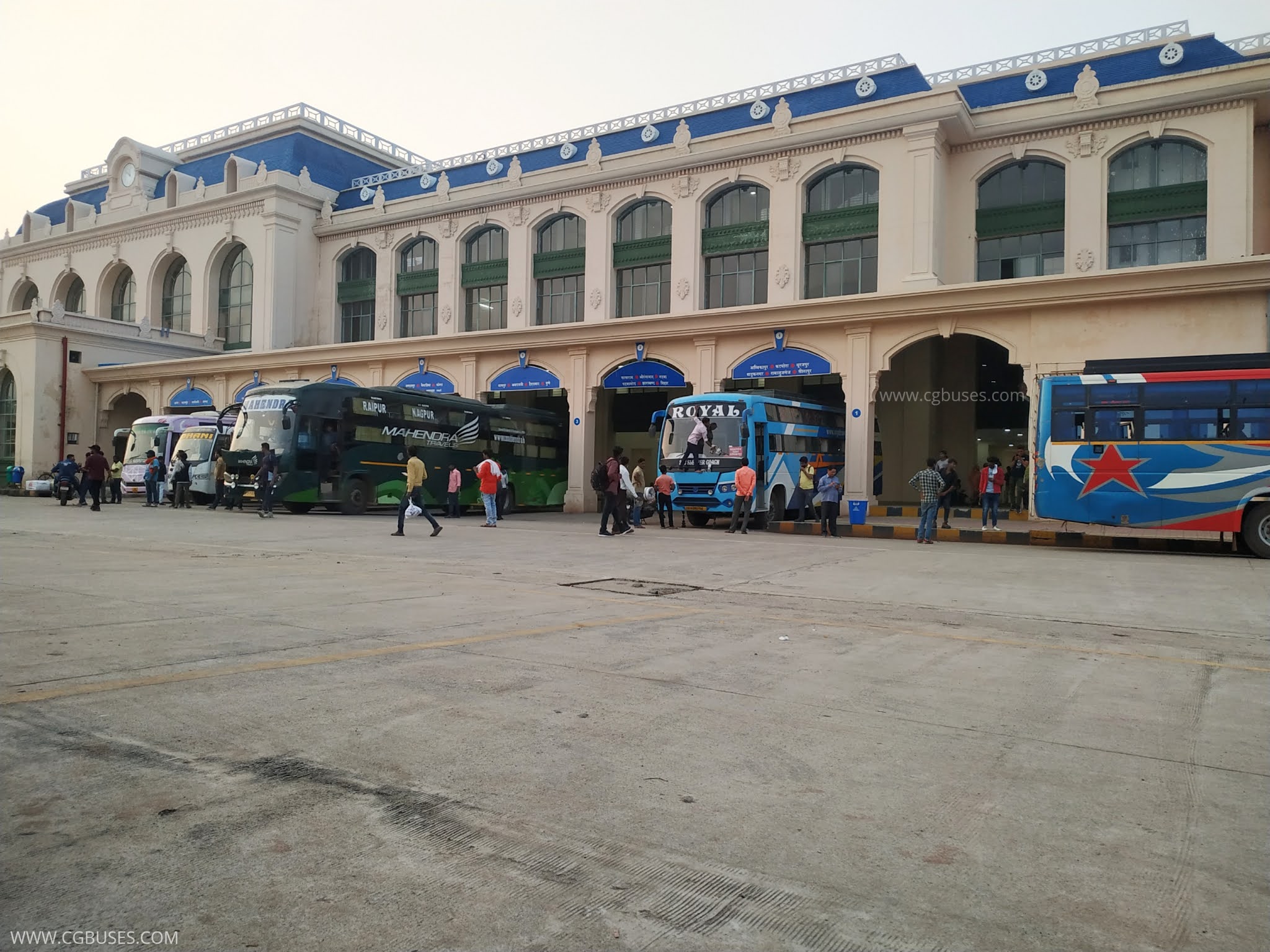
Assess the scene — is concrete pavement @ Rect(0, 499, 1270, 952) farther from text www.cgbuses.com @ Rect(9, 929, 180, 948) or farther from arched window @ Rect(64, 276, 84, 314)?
arched window @ Rect(64, 276, 84, 314)

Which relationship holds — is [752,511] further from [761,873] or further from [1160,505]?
[761,873]

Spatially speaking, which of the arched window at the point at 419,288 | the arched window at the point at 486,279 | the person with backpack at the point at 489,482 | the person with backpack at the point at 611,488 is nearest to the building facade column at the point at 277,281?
the arched window at the point at 419,288

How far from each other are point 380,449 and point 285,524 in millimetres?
7073

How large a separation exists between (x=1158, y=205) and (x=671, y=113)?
17.3 meters

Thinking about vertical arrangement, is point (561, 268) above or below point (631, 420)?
above

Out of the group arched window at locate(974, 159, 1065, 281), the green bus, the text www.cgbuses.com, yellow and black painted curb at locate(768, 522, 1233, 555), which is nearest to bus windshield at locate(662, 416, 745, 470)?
yellow and black painted curb at locate(768, 522, 1233, 555)

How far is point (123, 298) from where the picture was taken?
160 feet

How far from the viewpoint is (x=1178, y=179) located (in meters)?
25.8

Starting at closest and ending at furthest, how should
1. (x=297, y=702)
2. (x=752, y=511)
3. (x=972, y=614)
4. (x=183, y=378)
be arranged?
1. (x=297, y=702)
2. (x=972, y=614)
3. (x=752, y=511)
4. (x=183, y=378)

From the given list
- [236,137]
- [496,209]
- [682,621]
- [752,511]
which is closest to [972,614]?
[682,621]

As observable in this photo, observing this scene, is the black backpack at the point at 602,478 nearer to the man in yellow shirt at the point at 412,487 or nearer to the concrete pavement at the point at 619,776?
the man in yellow shirt at the point at 412,487

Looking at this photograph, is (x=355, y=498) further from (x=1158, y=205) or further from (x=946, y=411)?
(x=1158, y=205)

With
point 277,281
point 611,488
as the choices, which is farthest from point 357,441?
point 277,281

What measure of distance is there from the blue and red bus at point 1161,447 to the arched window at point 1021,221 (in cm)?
1153
